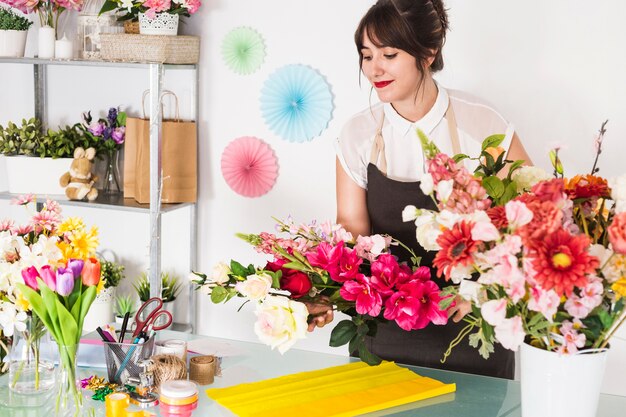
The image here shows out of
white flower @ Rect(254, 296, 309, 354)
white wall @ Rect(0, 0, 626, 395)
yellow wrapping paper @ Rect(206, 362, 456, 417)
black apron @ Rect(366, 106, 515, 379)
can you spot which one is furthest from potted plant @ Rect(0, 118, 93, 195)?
white flower @ Rect(254, 296, 309, 354)

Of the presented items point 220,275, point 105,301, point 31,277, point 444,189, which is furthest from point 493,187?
point 105,301

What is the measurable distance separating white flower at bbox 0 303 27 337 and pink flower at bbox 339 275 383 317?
66 centimetres

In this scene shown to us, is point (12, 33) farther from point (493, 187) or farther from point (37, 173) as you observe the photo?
point (493, 187)

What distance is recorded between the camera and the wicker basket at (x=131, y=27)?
140 inches

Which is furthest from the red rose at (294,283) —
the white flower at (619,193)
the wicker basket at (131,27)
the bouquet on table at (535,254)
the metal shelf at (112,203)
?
the wicker basket at (131,27)

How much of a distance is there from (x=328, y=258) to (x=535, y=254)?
0.65 m

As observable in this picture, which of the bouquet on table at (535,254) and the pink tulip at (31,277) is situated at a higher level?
the bouquet on table at (535,254)

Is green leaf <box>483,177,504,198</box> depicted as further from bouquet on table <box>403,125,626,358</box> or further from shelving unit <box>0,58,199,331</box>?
shelving unit <box>0,58,199,331</box>

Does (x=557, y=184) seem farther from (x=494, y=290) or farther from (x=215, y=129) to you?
(x=215, y=129)

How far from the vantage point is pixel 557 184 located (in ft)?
4.36

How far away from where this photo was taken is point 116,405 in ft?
5.77

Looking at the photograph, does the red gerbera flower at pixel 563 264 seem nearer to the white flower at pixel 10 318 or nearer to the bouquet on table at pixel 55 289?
the bouquet on table at pixel 55 289

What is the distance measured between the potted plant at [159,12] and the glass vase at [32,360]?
6.49 feet

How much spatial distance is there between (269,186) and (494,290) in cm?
240
